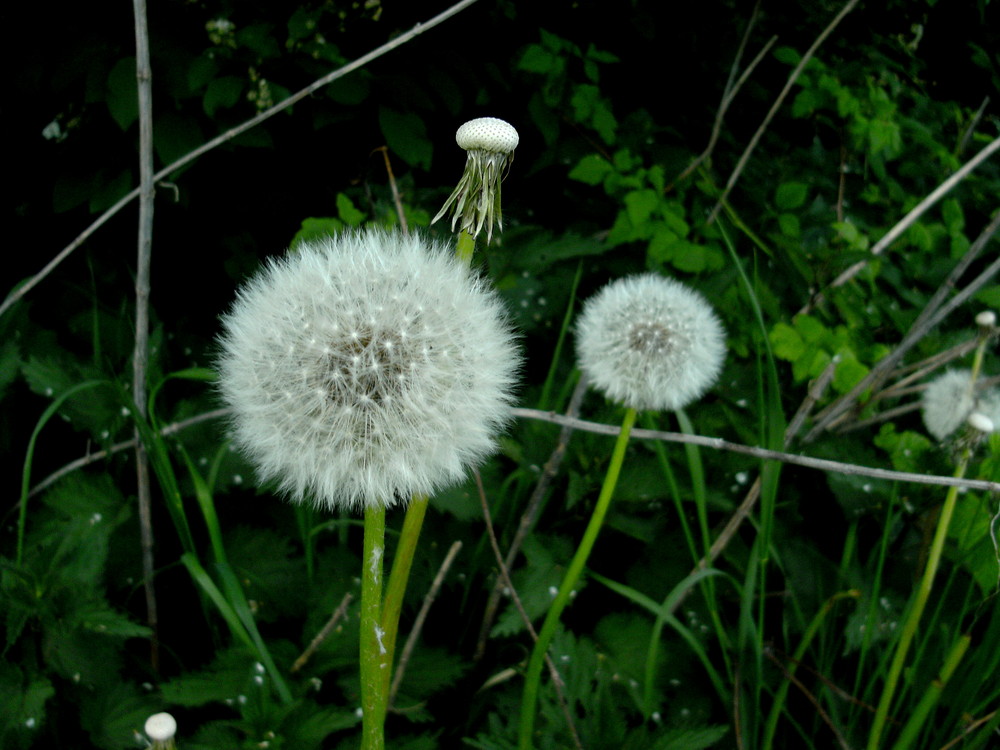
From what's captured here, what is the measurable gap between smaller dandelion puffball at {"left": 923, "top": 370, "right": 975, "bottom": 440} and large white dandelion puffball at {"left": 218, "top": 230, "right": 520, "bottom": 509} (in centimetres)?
110

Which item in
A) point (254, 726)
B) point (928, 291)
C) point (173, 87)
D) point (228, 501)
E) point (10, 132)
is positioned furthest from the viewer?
point (928, 291)

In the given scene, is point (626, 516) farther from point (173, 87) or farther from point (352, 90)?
point (173, 87)

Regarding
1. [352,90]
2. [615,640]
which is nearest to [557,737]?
[615,640]

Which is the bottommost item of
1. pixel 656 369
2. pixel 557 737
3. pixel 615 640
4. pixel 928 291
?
pixel 557 737

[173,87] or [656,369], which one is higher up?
[173,87]

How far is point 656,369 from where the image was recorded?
54.9 inches

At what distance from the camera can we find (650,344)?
4.67ft

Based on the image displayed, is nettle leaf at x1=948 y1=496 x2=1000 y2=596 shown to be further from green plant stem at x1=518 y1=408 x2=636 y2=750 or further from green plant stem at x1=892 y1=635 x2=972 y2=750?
green plant stem at x1=518 y1=408 x2=636 y2=750

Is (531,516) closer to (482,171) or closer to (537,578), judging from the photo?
(537,578)

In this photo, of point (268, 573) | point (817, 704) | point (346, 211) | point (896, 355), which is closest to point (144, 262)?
point (346, 211)

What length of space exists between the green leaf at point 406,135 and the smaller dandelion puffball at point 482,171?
1.04 m

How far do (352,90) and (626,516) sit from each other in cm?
121

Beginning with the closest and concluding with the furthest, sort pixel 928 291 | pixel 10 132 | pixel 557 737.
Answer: pixel 557 737, pixel 10 132, pixel 928 291

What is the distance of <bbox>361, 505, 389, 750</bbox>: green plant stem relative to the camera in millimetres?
848
